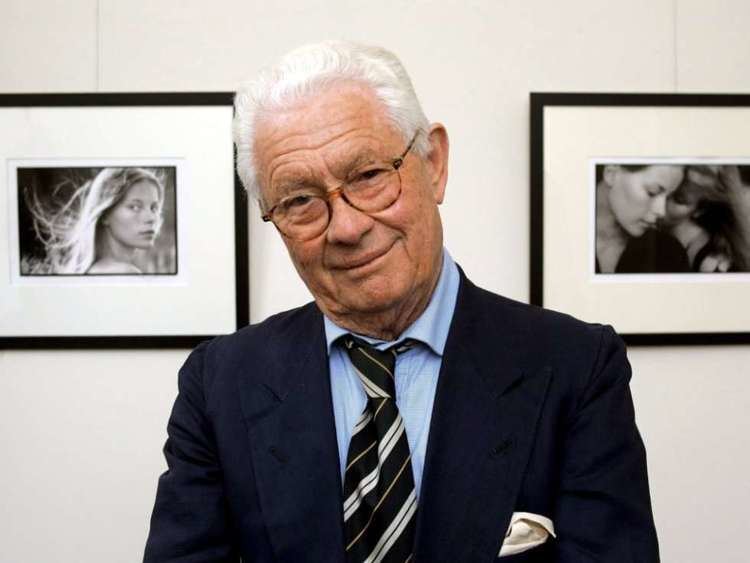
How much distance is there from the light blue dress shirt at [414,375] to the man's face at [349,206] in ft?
0.15

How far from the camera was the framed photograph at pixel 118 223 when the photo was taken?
1.74 metres

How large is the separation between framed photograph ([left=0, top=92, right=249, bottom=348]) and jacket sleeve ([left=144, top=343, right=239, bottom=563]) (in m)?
0.72

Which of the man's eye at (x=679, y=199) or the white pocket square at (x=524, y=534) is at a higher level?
the man's eye at (x=679, y=199)

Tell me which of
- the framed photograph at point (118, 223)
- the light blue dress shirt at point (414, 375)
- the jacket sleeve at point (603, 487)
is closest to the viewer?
the jacket sleeve at point (603, 487)

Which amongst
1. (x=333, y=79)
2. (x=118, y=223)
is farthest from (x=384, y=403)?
(x=118, y=223)

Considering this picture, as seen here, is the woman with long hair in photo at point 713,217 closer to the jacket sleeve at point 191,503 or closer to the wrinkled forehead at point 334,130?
the wrinkled forehead at point 334,130

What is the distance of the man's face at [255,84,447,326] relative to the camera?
0.92m

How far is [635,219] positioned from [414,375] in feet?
3.19

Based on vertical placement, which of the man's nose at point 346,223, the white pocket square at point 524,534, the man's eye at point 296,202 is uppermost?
the man's eye at point 296,202

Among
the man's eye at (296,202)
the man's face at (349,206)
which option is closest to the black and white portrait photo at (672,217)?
the man's face at (349,206)

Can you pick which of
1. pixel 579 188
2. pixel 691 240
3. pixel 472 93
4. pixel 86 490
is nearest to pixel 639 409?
pixel 691 240

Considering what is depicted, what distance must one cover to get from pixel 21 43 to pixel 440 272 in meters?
1.28

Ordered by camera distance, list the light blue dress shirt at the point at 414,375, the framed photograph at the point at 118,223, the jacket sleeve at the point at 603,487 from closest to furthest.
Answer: the jacket sleeve at the point at 603,487 < the light blue dress shirt at the point at 414,375 < the framed photograph at the point at 118,223

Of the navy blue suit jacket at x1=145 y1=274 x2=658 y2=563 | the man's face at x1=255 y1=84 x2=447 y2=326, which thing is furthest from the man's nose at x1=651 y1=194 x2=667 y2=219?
the man's face at x1=255 y1=84 x2=447 y2=326
